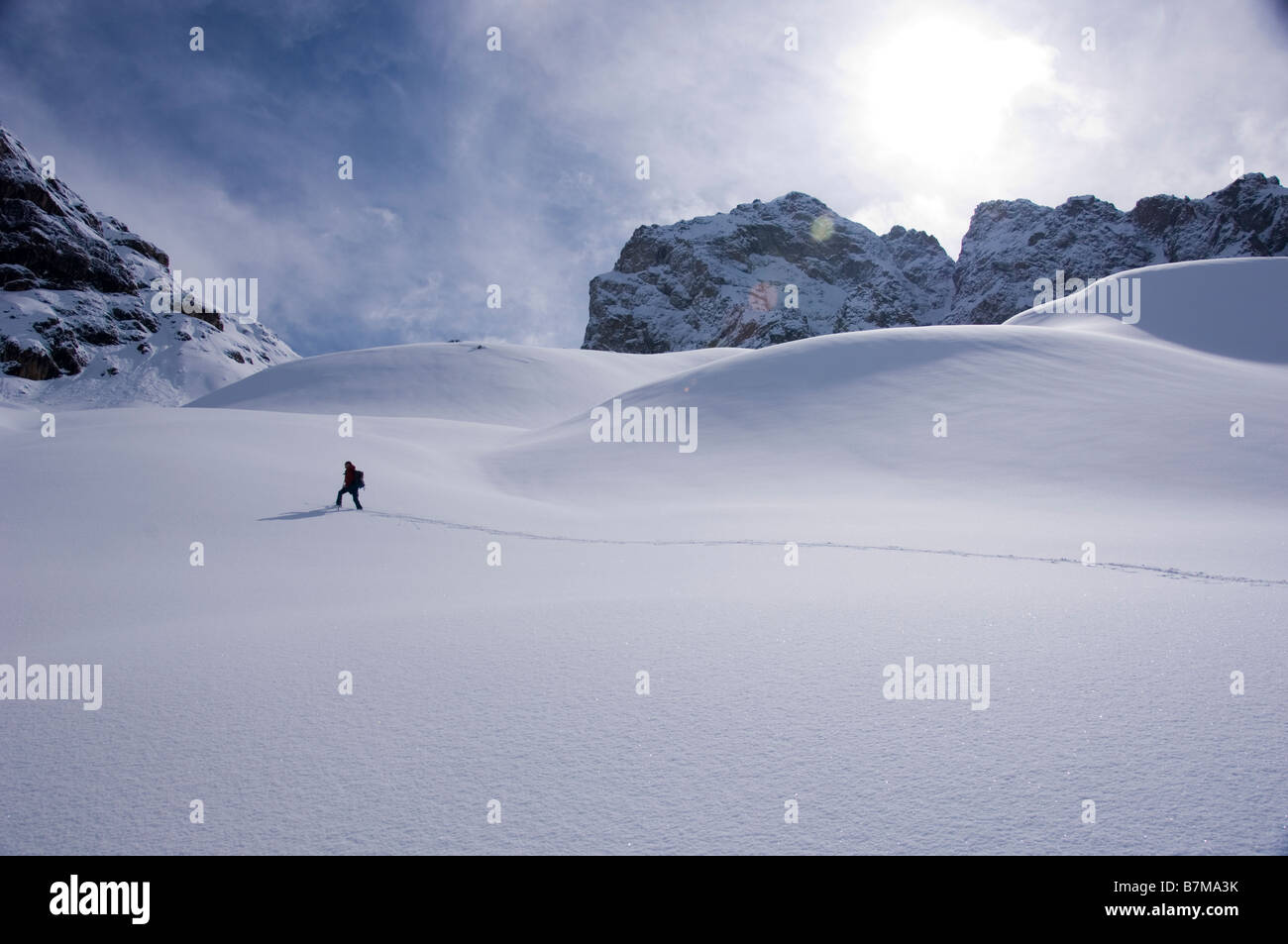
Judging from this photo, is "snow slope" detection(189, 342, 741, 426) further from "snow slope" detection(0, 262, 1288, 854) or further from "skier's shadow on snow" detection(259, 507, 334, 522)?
"skier's shadow on snow" detection(259, 507, 334, 522)

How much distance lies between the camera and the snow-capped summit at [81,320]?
141 m

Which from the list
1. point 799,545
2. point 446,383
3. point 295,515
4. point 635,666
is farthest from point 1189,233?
point 635,666

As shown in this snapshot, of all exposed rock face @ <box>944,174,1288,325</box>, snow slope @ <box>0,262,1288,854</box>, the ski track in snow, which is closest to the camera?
snow slope @ <box>0,262,1288,854</box>

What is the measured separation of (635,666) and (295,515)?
43.4 feet

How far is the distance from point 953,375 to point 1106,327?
30716 mm

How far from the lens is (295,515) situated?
15180 millimetres

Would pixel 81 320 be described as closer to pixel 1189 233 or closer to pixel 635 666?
pixel 635 666

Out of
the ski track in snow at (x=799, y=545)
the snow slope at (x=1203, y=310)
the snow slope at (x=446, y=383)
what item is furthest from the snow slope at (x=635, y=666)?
the snow slope at (x=1203, y=310)

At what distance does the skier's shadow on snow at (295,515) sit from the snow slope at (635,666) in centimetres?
16

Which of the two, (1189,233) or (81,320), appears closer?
(81,320)

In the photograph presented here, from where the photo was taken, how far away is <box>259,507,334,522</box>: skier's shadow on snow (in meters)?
14.6

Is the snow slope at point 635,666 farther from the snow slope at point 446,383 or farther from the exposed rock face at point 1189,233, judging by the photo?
the exposed rock face at point 1189,233

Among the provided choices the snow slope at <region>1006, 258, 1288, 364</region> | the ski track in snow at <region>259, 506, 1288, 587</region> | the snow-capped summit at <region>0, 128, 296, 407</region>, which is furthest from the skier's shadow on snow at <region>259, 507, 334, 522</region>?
the snow-capped summit at <region>0, 128, 296, 407</region>
